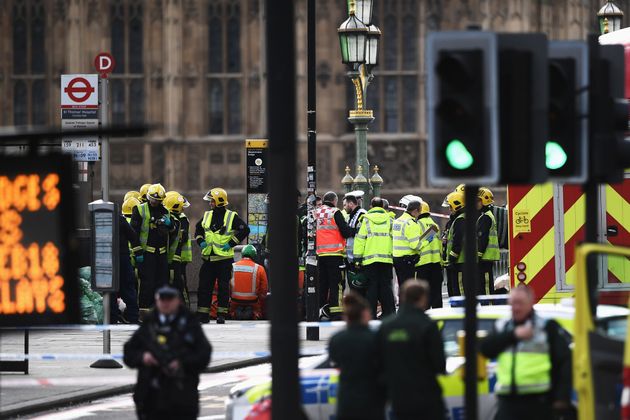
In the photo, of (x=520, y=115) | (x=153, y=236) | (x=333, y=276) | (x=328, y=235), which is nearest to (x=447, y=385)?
(x=520, y=115)

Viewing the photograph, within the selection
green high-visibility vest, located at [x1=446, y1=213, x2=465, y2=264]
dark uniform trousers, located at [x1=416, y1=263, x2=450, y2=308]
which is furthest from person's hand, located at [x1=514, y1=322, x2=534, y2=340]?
dark uniform trousers, located at [x1=416, y1=263, x2=450, y2=308]

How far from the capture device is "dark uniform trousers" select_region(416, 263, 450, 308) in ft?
73.0

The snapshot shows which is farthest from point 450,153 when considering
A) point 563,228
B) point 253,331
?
point 253,331

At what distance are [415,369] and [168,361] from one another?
1.61 m

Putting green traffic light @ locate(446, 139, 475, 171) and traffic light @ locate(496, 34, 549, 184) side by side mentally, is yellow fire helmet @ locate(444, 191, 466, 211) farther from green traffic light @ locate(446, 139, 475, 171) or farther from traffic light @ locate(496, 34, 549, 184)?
green traffic light @ locate(446, 139, 475, 171)

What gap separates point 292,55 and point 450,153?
0.93 meters

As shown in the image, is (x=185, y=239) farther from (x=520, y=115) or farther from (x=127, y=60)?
(x=127, y=60)

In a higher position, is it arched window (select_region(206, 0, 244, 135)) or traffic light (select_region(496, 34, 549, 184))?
arched window (select_region(206, 0, 244, 135))

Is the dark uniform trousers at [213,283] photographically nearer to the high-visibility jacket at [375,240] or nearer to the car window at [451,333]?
the high-visibility jacket at [375,240]

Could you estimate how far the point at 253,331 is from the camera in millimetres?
23109

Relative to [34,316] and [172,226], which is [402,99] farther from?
[34,316]

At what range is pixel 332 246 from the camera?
23.0 meters

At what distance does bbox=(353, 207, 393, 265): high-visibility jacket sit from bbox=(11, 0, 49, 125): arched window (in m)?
25.7

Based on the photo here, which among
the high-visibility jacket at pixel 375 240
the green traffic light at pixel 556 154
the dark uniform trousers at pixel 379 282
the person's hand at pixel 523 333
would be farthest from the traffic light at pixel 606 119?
the dark uniform trousers at pixel 379 282
